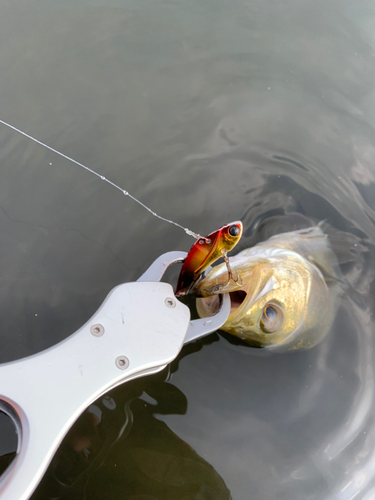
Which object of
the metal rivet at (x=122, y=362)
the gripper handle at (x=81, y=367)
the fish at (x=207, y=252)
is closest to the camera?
the gripper handle at (x=81, y=367)

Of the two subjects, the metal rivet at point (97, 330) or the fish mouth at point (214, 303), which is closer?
the metal rivet at point (97, 330)

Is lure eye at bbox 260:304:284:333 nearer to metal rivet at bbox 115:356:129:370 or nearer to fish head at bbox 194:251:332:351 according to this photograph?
fish head at bbox 194:251:332:351

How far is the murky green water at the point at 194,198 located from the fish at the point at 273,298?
0.14m

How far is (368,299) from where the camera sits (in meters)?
2.59

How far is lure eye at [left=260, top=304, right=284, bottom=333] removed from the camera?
6.54 ft

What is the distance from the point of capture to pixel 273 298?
198 cm

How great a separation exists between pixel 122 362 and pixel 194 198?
146 centimetres

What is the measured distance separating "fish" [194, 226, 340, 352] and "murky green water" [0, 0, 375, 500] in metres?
0.14

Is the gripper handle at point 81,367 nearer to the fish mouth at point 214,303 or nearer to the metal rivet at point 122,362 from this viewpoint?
the metal rivet at point 122,362

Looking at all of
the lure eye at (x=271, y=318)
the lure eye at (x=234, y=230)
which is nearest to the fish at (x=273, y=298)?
the lure eye at (x=271, y=318)

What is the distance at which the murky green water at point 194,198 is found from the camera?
197 cm

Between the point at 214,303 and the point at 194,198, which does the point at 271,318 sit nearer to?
the point at 214,303

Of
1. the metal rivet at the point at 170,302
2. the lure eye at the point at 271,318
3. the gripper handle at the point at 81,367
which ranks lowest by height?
the gripper handle at the point at 81,367

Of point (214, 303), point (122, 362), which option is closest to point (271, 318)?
point (214, 303)
